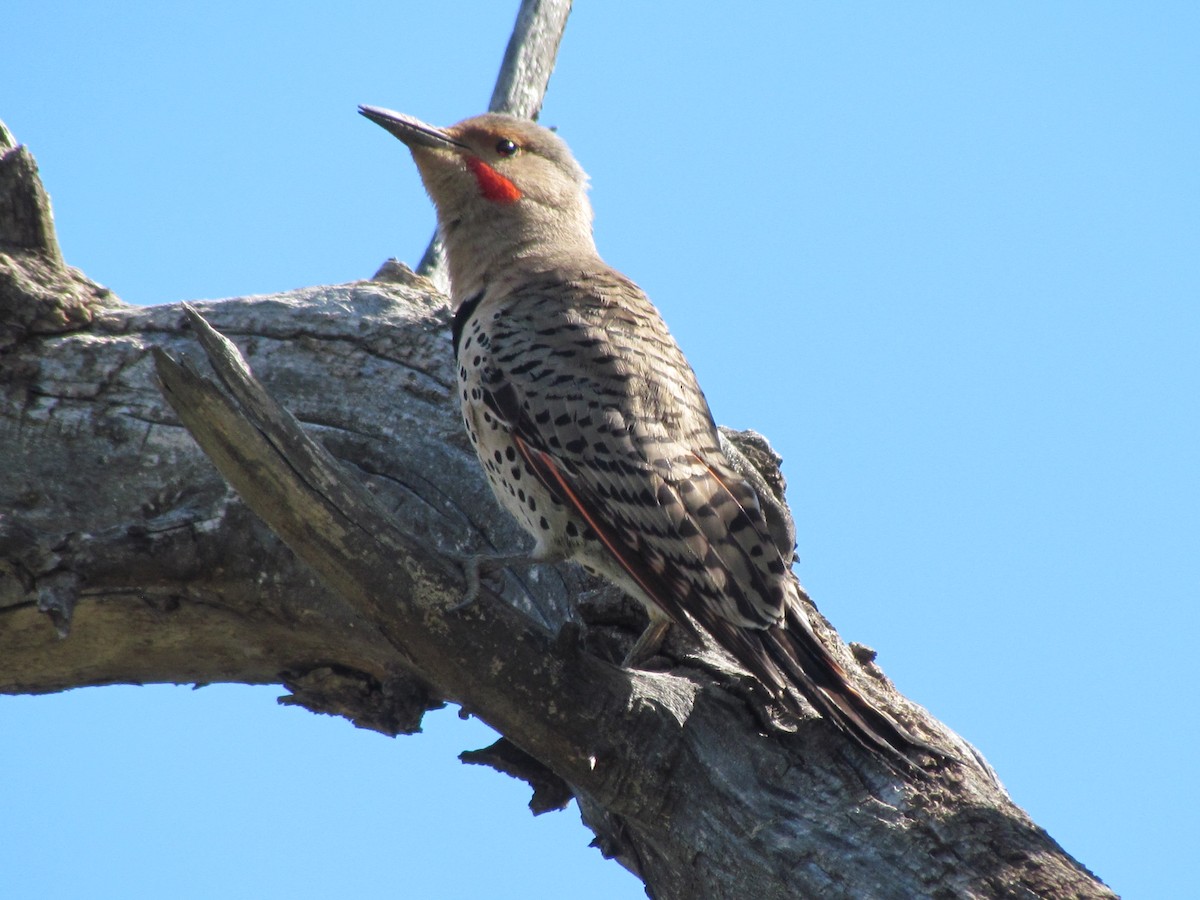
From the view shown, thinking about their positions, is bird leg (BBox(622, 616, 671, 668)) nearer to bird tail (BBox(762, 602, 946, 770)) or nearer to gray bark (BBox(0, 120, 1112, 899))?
gray bark (BBox(0, 120, 1112, 899))

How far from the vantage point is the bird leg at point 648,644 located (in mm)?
4336

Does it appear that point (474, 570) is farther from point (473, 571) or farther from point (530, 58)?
point (530, 58)

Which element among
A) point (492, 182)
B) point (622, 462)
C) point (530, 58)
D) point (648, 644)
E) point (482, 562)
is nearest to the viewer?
point (482, 562)

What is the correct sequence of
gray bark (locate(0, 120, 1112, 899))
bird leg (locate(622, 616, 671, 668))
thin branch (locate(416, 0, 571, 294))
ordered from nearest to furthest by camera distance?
gray bark (locate(0, 120, 1112, 899))
bird leg (locate(622, 616, 671, 668))
thin branch (locate(416, 0, 571, 294))

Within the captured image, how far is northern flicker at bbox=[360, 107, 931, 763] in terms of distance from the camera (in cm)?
383

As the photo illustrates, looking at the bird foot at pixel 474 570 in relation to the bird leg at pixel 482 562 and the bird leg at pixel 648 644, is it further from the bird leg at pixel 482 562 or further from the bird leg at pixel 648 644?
the bird leg at pixel 648 644

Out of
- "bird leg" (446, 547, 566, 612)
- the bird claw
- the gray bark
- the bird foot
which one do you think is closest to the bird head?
the gray bark

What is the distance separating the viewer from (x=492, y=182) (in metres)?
5.93

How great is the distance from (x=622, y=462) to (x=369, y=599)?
119cm

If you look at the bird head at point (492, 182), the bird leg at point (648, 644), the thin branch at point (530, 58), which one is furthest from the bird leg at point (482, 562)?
the thin branch at point (530, 58)

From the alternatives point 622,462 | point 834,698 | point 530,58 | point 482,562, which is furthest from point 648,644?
point 530,58

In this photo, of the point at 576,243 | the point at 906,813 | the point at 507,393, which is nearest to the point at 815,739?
the point at 906,813

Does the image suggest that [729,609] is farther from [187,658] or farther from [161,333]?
[161,333]

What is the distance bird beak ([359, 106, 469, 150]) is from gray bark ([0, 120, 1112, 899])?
25.2 inches
